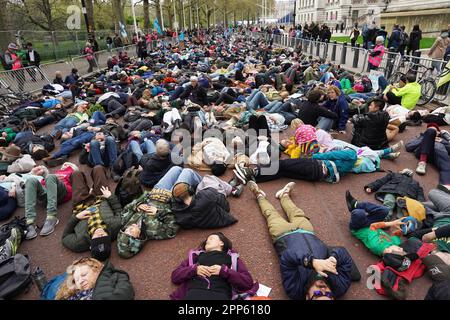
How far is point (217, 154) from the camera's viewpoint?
5922 mm

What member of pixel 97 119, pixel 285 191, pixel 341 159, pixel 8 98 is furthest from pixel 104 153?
pixel 8 98

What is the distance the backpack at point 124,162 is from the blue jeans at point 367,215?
398cm

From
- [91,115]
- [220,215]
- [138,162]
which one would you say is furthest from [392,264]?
[91,115]

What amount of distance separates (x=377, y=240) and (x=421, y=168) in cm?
251

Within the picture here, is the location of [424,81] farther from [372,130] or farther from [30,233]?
[30,233]

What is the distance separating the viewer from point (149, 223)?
4035mm

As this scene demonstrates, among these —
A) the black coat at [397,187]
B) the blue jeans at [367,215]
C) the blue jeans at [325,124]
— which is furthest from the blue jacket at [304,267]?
the blue jeans at [325,124]

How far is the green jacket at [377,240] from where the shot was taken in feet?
11.3

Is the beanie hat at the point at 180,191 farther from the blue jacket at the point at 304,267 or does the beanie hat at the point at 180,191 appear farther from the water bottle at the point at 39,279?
the water bottle at the point at 39,279

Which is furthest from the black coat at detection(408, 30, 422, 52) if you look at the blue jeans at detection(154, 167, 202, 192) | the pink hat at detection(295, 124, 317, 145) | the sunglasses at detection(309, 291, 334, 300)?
the sunglasses at detection(309, 291, 334, 300)

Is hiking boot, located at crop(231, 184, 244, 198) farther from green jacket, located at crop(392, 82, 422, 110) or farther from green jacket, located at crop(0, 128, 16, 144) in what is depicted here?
green jacket, located at crop(0, 128, 16, 144)
